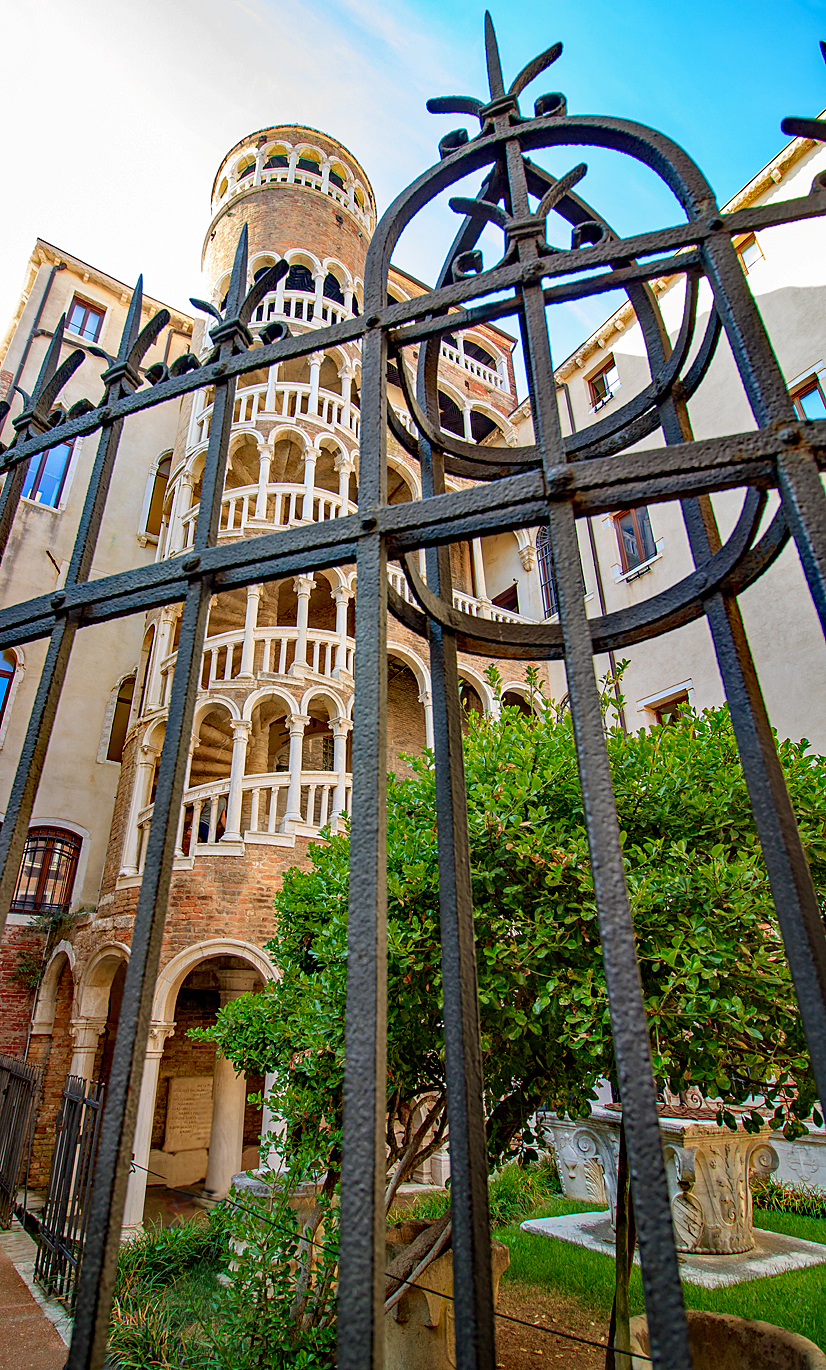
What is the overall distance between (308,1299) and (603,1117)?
13.7 ft

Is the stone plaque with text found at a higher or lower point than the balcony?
lower

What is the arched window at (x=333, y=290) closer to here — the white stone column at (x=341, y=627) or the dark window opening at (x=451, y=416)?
the dark window opening at (x=451, y=416)

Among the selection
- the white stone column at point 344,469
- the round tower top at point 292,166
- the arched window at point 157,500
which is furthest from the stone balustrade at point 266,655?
the round tower top at point 292,166

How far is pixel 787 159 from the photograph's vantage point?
11.4m

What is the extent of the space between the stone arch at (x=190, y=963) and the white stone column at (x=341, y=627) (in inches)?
186

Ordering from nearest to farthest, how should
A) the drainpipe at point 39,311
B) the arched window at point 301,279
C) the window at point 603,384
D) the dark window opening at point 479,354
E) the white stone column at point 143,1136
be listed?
the white stone column at point 143,1136 → the window at point 603,384 → the drainpipe at point 39,311 → the arched window at point 301,279 → the dark window opening at point 479,354

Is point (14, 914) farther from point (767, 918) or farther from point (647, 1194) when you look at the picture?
point (647, 1194)

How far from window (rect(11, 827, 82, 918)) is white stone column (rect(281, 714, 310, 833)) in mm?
5791

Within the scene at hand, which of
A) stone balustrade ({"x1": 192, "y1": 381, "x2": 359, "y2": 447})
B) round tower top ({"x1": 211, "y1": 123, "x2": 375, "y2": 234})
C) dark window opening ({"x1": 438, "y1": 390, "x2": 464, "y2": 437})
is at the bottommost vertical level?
stone balustrade ({"x1": 192, "y1": 381, "x2": 359, "y2": 447})

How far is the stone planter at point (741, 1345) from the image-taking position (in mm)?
3285

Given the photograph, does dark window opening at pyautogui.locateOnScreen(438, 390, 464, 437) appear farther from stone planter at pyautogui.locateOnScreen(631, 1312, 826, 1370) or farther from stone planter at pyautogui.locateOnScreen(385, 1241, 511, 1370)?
stone planter at pyautogui.locateOnScreen(631, 1312, 826, 1370)

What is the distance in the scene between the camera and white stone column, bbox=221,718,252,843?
1076cm

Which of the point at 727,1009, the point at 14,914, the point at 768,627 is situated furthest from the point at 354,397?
the point at 727,1009

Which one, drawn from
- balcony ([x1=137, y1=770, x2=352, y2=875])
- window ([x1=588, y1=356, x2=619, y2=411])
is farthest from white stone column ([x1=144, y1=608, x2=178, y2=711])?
window ([x1=588, y1=356, x2=619, y2=411])
